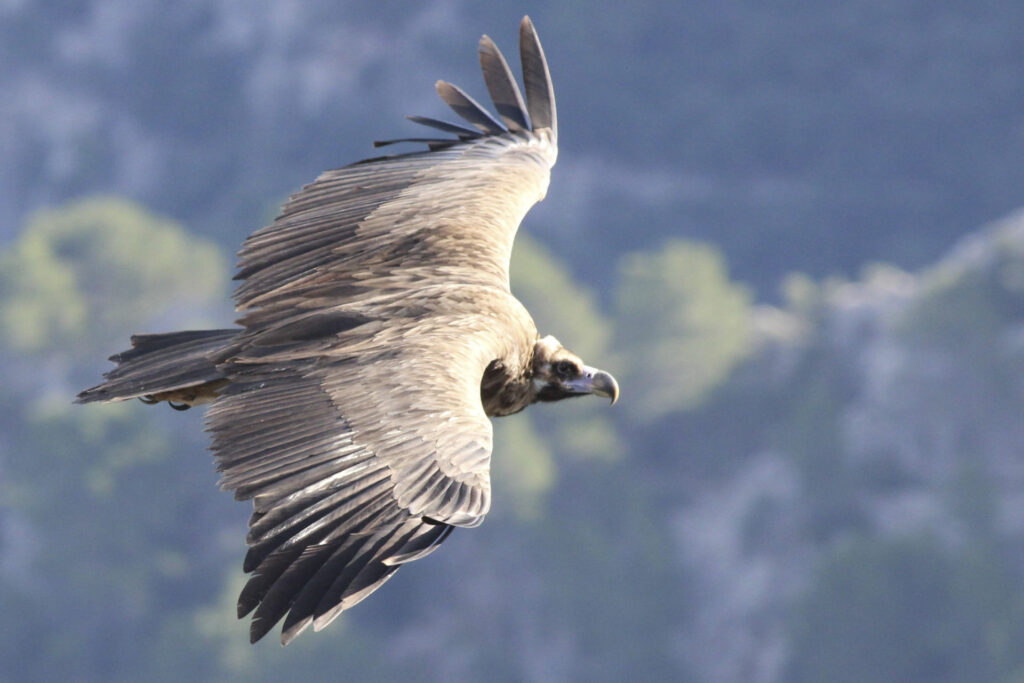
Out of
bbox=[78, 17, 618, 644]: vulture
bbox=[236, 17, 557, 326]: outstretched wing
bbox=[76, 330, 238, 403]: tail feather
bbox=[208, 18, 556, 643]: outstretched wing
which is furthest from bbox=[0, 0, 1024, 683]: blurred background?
bbox=[76, 330, 238, 403]: tail feather

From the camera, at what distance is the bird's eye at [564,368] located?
8.45 meters

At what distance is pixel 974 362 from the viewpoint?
66.8 m

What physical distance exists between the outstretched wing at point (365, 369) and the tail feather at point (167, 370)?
19 centimetres

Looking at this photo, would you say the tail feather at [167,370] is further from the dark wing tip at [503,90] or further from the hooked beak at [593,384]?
the dark wing tip at [503,90]

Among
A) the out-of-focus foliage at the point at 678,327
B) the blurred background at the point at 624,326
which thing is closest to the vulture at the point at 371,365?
the blurred background at the point at 624,326

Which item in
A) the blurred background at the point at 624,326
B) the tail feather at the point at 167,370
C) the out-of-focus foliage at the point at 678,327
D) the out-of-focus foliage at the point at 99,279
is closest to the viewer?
the tail feather at the point at 167,370

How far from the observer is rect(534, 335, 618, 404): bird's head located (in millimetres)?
8438

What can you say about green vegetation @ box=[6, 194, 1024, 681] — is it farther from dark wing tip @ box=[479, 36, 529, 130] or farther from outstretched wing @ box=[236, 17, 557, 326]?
outstretched wing @ box=[236, 17, 557, 326]

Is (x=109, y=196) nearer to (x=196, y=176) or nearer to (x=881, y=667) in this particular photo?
(x=196, y=176)

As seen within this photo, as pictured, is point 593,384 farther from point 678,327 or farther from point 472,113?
point 678,327

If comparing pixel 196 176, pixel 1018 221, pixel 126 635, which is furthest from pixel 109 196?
pixel 1018 221

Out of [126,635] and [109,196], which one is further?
[109,196]

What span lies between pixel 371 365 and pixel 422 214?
1954mm

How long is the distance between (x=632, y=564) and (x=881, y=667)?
1185cm
